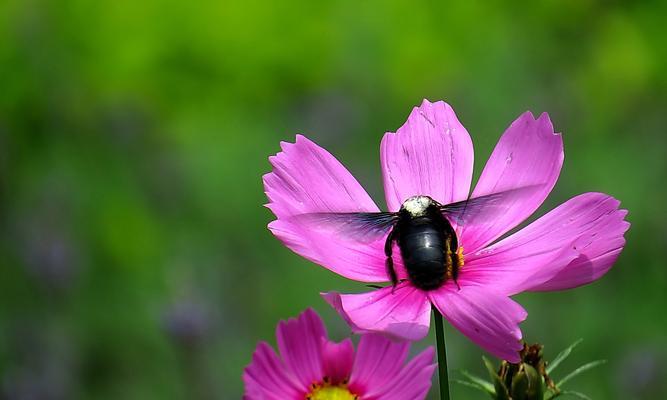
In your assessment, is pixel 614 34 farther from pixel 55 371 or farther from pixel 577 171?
pixel 55 371

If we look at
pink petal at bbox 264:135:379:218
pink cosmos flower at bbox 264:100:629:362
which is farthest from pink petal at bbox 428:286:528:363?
pink petal at bbox 264:135:379:218

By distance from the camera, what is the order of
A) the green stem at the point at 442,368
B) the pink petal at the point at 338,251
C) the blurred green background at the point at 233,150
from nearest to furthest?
the green stem at the point at 442,368
the pink petal at the point at 338,251
the blurred green background at the point at 233,150

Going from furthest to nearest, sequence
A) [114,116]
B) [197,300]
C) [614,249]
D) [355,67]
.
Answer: [355,67] → [114,116] → [197,300] → [614,249]

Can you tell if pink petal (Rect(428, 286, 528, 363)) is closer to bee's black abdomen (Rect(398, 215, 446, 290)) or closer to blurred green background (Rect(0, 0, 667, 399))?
bee's black abdomen (Rect(398, 215, 446, 290))

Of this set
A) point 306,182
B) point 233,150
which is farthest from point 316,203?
point 233,150

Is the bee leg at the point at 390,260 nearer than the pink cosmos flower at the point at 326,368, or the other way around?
the pink cosmos flower at the point at 326,368

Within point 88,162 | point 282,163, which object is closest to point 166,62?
point 88,162

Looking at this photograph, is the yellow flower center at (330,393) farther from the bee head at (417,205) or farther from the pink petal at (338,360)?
the bee head at (417,205)

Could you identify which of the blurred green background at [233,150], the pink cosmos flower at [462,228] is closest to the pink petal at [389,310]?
the pink cosmos flower at [462,228]
